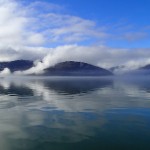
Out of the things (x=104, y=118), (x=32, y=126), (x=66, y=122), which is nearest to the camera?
(x=32, y=126)

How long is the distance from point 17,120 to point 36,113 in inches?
217

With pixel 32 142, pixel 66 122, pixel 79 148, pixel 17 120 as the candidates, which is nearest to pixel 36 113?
pixel 17 120

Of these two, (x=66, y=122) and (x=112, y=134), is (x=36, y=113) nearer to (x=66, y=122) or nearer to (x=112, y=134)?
(x=66, y=122)

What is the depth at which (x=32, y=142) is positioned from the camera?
2752 centimetres

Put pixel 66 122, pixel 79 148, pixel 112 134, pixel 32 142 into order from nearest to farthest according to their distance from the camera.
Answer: pixel 79 148
pixel 32 142
pixel 112 134
pixel 66 122

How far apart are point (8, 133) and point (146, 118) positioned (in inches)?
716

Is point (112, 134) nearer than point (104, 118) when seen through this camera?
Yes

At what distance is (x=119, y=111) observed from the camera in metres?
44.8

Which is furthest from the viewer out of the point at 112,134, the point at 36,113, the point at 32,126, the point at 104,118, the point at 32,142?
the point at 36,113

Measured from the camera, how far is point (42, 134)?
30344 millimetres

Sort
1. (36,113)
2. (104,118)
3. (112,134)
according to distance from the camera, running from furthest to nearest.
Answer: (36,113), (104,118), (112,134)

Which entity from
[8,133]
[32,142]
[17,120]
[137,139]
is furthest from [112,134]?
[17,120]

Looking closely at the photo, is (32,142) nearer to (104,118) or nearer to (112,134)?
(112,134)

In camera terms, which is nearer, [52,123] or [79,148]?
[79,148]
